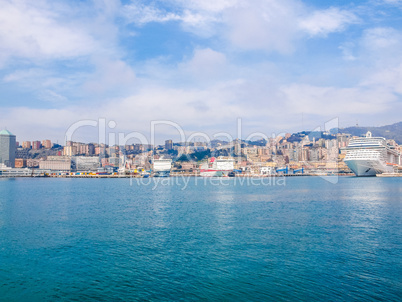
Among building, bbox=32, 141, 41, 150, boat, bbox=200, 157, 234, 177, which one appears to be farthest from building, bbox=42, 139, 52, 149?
boat, bbox=200, 157, 234, 177

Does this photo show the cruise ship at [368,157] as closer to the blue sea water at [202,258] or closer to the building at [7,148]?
the blue sea water at [202,258]

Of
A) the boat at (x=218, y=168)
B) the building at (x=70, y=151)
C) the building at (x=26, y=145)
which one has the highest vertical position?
the building at (x=26, y=145)

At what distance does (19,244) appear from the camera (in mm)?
9703

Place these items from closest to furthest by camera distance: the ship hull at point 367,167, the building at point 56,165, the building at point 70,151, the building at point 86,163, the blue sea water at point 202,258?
the blue sea water at point 202,258 < the ship hull at point 367,167 < the building at point 56,165 < the building at point 86,163 < the building at point 70,151

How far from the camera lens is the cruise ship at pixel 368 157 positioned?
163ft

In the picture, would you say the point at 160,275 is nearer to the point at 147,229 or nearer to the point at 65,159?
the point at 147,229

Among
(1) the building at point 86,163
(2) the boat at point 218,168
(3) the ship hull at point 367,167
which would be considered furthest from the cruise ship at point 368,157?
(1) the building at point 86,163

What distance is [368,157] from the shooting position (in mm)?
49656

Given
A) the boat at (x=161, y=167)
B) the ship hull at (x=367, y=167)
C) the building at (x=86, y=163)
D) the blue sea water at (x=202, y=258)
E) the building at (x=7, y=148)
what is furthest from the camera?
the building at (x=7, y=148)

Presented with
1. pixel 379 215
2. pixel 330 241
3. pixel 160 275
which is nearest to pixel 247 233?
pixel 330 241

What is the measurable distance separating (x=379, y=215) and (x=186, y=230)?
357 inches

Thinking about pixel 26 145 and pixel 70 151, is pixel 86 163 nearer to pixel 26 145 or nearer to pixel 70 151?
pixel 70 151

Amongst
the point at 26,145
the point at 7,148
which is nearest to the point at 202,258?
the point at 7,148

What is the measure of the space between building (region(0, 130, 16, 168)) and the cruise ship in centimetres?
9465
